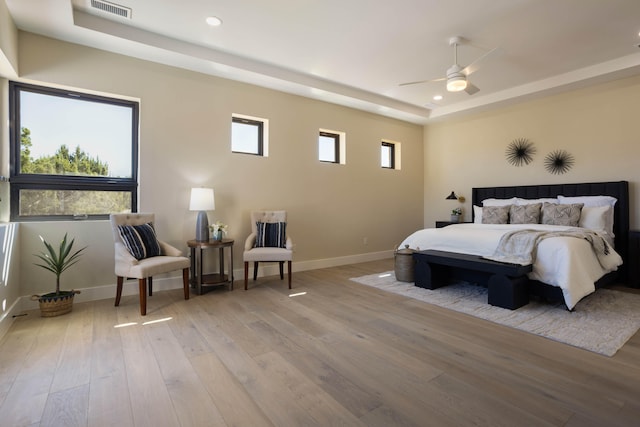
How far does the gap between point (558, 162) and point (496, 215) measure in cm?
136

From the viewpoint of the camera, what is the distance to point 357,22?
3266 millimetres

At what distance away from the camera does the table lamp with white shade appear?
3.83m

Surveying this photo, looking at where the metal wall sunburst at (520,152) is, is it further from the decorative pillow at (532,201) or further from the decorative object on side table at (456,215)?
the decorative object on side table at (456,215)

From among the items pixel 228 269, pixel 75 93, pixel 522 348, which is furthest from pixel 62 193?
pixel 522 348

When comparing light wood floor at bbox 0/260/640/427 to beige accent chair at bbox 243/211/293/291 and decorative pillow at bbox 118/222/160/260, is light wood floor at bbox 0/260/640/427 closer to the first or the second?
decorative pillow at bbox 118/222/160/260

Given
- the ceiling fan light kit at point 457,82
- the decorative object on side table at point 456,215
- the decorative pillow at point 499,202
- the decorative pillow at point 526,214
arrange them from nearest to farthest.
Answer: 1. the ceiling fan light kit at point 457,82
2. the decorative pillow at point 526,214
3. the decorative pillow at point 499,202
4. the decorative object on side table at point 456,215

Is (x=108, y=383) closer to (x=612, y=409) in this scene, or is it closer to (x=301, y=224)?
(x=612, y=409)

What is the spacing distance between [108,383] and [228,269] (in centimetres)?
255

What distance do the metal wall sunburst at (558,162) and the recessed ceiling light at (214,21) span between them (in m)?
5.34

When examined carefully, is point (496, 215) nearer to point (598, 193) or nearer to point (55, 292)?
point (598, 193)

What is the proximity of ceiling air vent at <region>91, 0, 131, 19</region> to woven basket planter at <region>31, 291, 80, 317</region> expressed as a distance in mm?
2795

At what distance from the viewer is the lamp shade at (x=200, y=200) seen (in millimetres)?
3828

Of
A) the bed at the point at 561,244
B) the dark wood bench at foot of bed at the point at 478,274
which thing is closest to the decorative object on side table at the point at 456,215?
the bed at the point at 561,244

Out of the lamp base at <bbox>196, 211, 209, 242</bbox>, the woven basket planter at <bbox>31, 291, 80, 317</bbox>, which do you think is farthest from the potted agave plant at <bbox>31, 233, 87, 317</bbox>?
the lamp base at <bbox>196, 211, 209, 242</bbox>
